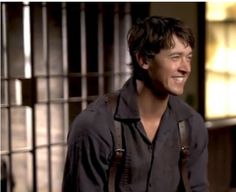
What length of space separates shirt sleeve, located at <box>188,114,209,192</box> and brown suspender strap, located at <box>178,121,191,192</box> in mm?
21

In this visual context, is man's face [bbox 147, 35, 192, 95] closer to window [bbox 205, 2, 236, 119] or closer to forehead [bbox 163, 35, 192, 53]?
forehead [bbox 163, 35, 192, 53]

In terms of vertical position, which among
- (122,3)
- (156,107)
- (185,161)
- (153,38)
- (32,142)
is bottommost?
(32,142)

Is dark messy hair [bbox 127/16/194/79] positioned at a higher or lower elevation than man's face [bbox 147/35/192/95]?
higher

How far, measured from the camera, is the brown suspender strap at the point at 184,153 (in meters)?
1.67

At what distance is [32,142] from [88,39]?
0.85 meters

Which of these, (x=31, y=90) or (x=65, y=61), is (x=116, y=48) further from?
(x=31, y=90)

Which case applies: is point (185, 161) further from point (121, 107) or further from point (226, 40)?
point (226, 40)

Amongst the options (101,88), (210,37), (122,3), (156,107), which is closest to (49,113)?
(101,88)

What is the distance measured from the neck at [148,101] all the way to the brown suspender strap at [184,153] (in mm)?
97

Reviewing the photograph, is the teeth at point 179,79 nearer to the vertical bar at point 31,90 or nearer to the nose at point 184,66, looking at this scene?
the nose at point 184,66

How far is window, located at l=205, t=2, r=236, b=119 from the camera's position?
4.43 metres

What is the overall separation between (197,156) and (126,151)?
0.28 meters

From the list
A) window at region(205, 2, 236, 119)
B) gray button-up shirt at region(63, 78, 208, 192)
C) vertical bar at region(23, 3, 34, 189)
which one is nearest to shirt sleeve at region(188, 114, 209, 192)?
gray button-up shirt at region(63, 78, 208, 192)

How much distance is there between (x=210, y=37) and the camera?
4.42 meters
